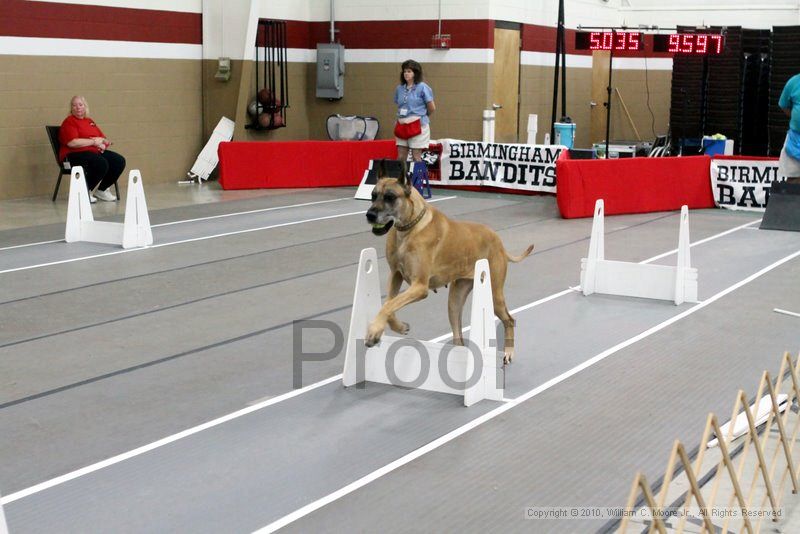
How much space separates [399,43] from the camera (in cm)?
2075

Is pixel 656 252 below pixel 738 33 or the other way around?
below

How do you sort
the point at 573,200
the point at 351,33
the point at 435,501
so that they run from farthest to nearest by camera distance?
the point at 351,33 → the point at 573,200 → the point at 435,501

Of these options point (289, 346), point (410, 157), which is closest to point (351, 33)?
point (410, 157)

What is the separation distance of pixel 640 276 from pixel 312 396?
12.7 feet

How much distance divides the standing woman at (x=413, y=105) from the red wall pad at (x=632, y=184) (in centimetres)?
214

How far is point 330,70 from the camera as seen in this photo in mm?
20688

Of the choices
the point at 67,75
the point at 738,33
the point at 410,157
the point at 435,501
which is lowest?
the point at 435,501

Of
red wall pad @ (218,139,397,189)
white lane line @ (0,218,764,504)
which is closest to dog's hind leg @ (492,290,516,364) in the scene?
white lane line @ (0,218,764,504)

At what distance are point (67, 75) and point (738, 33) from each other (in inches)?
488

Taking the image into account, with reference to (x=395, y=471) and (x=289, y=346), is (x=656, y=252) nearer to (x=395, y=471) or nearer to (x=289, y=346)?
(x=289, y=346)

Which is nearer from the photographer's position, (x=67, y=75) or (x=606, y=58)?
(x=67, y=75)

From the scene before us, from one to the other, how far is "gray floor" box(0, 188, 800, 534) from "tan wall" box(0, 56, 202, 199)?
173 inches

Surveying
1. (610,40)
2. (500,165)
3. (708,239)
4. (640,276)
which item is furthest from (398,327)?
(610,40)

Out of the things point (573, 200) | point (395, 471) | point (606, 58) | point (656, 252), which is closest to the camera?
point (395, 471)
